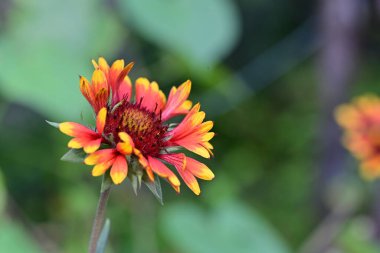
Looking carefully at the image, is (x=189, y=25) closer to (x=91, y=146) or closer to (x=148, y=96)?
(x=148, y=96)

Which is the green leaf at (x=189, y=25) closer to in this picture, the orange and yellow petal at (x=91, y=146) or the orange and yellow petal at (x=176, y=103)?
the orange and yellow petal at (x=176, y=103)

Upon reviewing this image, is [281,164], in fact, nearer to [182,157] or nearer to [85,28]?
[85,28]

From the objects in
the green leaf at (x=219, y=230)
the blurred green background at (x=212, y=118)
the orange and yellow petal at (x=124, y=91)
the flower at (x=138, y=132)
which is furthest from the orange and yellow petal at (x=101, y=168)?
the green leaf at (x=219, y=230)

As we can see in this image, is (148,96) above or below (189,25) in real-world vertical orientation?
below

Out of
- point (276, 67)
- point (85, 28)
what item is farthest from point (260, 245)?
point (276, 67)

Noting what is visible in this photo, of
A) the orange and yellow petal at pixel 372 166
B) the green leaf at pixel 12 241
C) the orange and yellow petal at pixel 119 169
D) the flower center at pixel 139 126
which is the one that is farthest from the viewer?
the orange and yellow petal at pixel 372 166

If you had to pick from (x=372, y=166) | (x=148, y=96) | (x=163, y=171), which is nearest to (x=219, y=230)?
(x=372, y=166)
